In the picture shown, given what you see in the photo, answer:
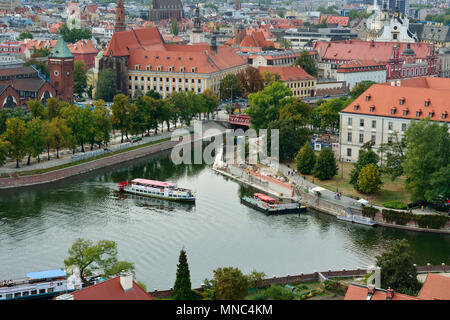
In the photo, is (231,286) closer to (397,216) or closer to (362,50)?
(397,216)

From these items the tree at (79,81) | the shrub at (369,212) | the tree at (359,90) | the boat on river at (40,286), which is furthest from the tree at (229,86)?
the boat on river at (40,286)

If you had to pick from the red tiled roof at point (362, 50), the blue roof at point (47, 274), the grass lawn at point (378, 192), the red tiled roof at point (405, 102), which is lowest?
the blue roof at point (47, 274)

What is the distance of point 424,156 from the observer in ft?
166

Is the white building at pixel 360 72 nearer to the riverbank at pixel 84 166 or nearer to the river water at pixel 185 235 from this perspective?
the riverbank at pixel 84 166

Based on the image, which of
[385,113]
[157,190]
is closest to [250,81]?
[385,113]

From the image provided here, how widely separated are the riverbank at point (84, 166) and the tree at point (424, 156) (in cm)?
2553

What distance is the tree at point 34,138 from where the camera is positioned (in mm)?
62156

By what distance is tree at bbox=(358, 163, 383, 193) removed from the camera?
53000 millimetres

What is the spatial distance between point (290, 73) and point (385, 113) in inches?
1613

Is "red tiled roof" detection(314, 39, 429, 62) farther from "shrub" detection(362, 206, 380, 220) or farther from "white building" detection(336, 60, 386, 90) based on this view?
"shrub" detection(362, 206, 380, 220)

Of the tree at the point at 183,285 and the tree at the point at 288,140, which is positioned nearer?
the tree at the point at 183,285

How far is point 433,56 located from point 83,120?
63240 mm

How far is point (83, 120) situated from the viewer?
221 feet

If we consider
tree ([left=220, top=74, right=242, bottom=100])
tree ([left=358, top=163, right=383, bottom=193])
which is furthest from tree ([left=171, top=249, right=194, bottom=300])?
tree ([left=220, top=74, right=242, bottom=100])
